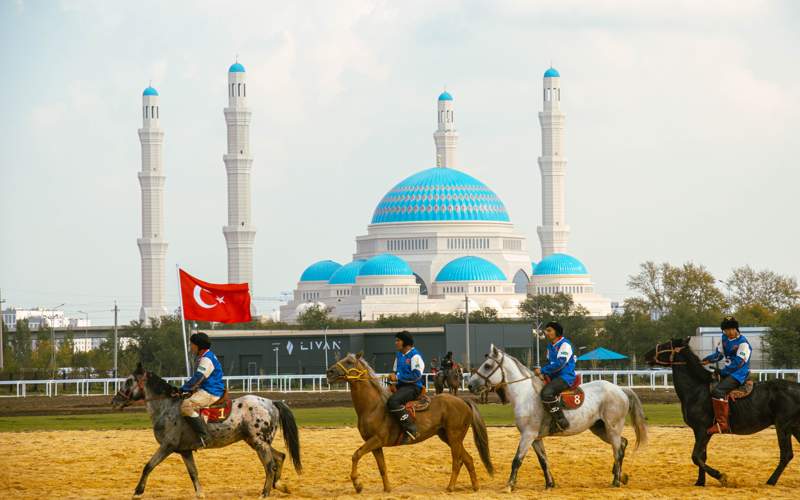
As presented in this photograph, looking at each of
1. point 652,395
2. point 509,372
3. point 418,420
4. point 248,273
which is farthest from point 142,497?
point 248,273

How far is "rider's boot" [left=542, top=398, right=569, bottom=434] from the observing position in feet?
66.6

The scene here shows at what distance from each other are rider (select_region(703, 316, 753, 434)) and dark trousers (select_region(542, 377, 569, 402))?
1918 millimetres

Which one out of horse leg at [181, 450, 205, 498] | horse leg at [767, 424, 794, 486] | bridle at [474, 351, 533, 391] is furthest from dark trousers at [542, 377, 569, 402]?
horse leg at [181, 450, 205, 498]

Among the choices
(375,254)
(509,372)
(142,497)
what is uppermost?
(375,254)

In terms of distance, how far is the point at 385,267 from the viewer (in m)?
136

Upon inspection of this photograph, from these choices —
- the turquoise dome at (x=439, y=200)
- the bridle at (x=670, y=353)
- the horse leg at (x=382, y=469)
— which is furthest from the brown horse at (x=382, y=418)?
the turquoise dome at (x=439, y=200)

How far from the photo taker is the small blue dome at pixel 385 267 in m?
135

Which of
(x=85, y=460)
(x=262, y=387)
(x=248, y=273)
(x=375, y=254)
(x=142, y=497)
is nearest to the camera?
(x=142, y=497)

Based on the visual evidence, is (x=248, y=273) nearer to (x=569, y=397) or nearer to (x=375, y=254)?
(x=375, y=254)

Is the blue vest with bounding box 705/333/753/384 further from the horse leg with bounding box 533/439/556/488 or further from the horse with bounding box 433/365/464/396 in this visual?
the horse with bounding box 433/365/464/396

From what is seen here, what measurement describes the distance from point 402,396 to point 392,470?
3.29 metres

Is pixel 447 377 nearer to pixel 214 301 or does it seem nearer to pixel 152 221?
pixel 214 301

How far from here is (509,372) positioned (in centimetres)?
2056

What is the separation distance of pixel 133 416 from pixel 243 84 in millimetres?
98836
